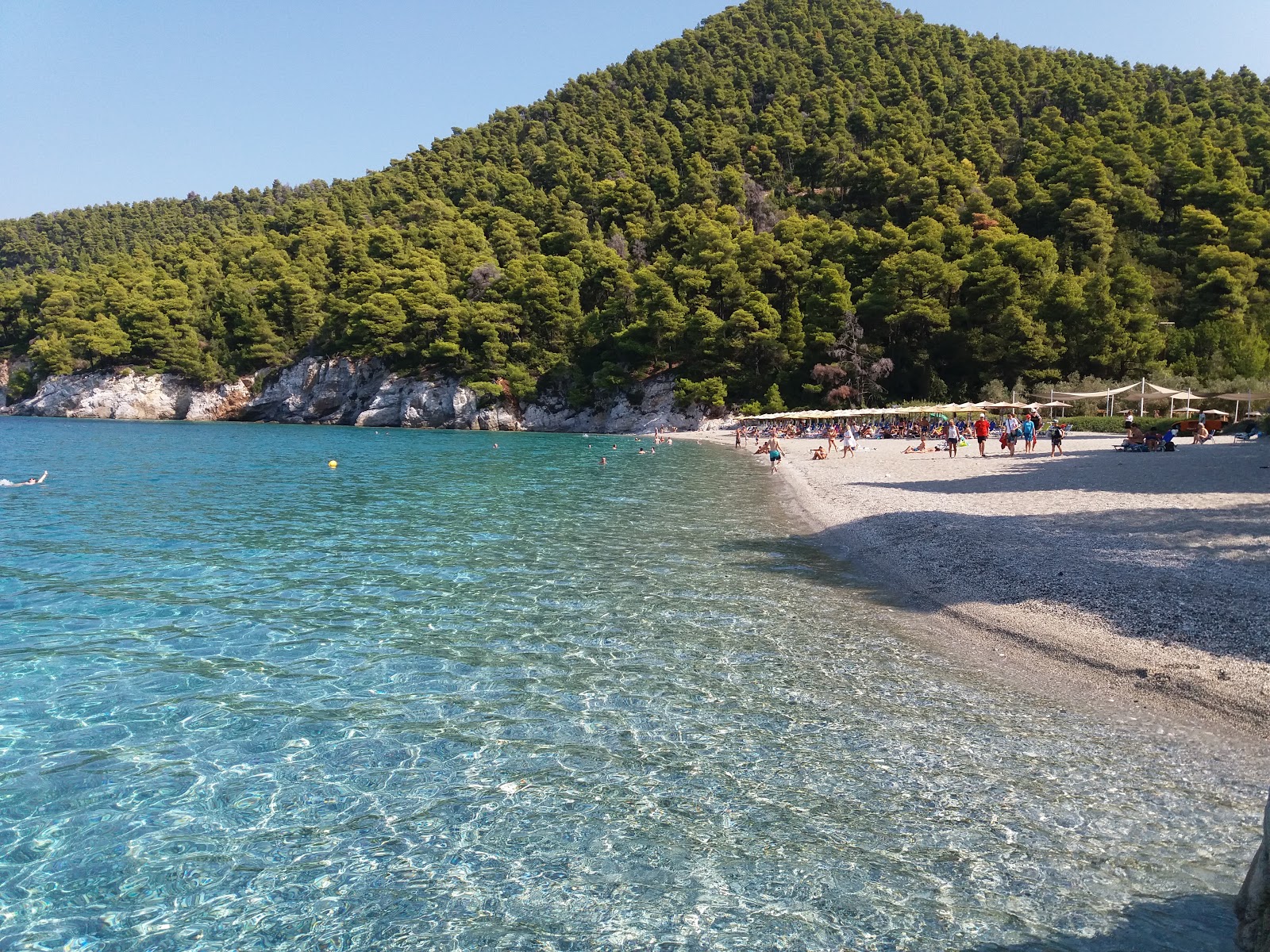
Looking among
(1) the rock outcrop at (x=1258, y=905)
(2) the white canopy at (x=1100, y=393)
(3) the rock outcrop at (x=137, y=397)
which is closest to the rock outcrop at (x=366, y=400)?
(3) the rock outcrop at (x=137, y=397)

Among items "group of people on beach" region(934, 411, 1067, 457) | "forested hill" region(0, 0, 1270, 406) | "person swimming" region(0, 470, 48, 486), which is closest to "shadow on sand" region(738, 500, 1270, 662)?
"group of people on beach" region(934, 411, 1067, 457)

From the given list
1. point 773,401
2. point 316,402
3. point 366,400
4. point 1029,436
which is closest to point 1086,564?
point 1029,436

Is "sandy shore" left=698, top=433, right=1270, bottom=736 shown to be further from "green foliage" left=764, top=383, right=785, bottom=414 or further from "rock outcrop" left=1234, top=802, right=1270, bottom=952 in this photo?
"green foliage" left=764, top=383, right=785, bottom=414

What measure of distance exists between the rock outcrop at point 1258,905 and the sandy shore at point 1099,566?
3.33m

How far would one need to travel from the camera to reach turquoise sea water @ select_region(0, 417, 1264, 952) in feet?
14.2

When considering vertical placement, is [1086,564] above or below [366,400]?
below

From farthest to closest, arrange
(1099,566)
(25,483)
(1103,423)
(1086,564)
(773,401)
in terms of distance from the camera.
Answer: (773,401) < (1103,423) < (25,483) < (1086,564) < (1099,566)

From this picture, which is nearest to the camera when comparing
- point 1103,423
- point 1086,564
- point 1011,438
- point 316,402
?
point 1086,564

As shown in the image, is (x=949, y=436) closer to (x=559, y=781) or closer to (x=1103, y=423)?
(x=1103, y=423)

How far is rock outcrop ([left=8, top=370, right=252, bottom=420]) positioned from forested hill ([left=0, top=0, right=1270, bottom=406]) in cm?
188

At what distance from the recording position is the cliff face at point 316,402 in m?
73.1

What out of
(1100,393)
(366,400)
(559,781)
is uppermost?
(366,400)

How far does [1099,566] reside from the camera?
1091 centimetres

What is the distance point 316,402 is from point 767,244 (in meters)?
46.7
